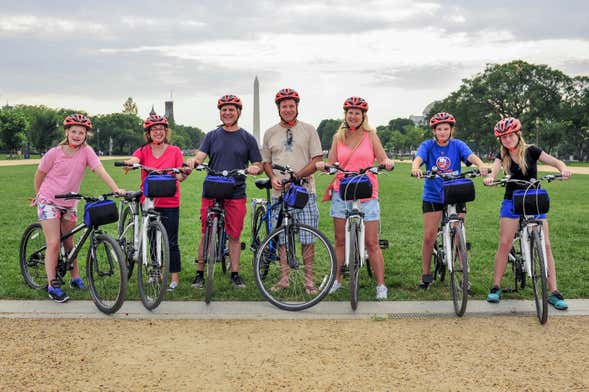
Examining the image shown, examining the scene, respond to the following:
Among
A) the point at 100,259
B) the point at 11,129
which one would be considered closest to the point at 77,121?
the point at 100,259

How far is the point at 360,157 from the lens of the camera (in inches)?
234

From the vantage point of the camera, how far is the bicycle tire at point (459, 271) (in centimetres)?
525

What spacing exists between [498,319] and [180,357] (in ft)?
9.18

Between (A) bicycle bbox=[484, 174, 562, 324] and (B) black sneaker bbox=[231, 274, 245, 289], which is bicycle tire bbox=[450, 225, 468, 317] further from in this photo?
(B) black sneaker bbox=[231, 274, 245, 289]

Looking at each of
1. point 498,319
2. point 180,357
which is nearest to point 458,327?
point 498,319

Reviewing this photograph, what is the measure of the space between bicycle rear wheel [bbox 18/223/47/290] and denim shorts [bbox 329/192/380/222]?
3.09m

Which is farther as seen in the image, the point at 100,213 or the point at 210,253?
the point at 210,253

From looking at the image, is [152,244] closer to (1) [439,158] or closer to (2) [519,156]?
(1) [439,158]

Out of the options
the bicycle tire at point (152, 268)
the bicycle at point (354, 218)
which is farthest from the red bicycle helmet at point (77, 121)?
the bicycle at point (354, 218)

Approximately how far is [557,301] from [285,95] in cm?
324

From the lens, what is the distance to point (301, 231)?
570 centimetres

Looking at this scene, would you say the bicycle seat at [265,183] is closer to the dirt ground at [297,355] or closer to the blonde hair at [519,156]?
the dirt ground at [297,355]

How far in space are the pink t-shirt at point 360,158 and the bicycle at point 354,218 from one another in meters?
0.22

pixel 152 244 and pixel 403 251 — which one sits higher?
pixel 152 244
